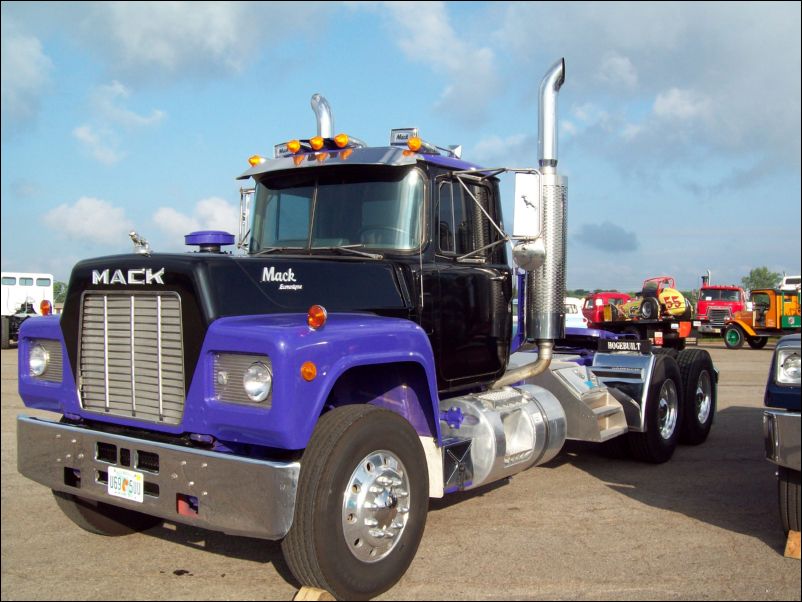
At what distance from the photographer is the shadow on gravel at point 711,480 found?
5.34 meters

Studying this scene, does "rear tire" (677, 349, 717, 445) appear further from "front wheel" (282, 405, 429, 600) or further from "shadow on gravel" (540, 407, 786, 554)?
"front wheel" (282, 405, 429, 600)

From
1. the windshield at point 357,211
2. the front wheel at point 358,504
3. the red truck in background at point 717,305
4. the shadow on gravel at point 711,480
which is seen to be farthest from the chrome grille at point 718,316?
the front wheel at point 358,504

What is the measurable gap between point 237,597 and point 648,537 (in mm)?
2661

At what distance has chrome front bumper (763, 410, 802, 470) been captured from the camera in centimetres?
421

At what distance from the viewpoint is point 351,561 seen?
12.5 ft

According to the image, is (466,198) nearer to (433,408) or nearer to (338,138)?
(338,138)

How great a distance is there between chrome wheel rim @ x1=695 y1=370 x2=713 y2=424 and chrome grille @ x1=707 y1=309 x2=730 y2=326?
64.4 ft

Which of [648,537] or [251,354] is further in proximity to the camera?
[648,537]

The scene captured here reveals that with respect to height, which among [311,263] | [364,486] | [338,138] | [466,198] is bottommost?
[364,486]

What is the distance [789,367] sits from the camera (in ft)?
14.9

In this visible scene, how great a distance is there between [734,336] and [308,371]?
85.0ft

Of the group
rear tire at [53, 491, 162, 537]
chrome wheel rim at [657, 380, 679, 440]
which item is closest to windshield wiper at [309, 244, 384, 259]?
rear tire at [53, 491, 162, 537]

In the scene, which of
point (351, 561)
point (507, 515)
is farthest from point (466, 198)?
point (351, 561)

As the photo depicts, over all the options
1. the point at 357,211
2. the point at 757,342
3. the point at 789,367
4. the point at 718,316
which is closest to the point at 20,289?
the point at 718,316
